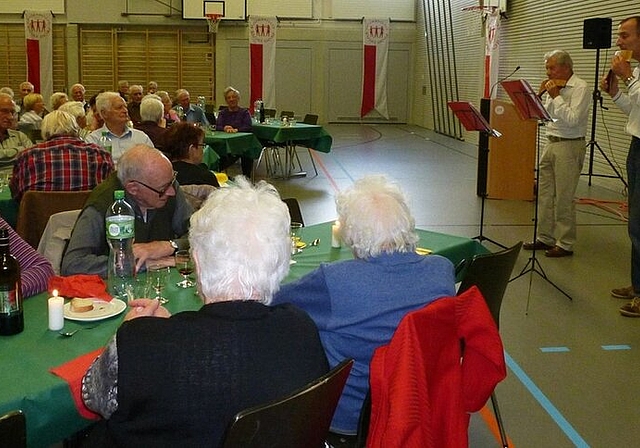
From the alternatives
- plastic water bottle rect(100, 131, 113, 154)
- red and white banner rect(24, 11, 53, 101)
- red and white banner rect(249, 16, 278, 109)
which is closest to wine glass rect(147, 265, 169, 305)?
plastic water bottle rect(100, 131, 113, 154)

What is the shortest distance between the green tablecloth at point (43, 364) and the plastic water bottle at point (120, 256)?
0.15 meters

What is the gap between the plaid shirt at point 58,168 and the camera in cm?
436

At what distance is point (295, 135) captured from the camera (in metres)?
10.3

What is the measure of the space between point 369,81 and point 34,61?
8.45m

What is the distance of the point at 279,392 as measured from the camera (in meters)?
1.48

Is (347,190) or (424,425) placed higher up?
(347,190)

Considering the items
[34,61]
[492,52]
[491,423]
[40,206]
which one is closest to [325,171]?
[492,52]

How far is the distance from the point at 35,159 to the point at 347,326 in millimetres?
3001

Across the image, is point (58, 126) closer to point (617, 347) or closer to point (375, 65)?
point (617, 347)

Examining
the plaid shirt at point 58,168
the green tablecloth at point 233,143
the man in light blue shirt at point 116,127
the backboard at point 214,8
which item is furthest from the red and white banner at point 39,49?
the plaid shirt at point 58,168

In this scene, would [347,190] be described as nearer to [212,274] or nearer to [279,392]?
[212,274]

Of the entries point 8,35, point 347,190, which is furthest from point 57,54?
point 347,190

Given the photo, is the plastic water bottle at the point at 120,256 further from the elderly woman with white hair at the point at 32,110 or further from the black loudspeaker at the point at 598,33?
the elderly woman with white hair at the point at 32,110

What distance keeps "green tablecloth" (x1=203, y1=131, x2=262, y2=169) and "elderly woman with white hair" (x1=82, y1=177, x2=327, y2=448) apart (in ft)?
23.8
